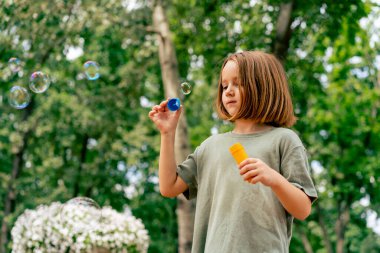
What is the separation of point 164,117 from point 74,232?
214 inches

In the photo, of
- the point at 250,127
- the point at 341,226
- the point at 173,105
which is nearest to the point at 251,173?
the point at 250,127

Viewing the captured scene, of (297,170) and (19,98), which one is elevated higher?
(297,170)

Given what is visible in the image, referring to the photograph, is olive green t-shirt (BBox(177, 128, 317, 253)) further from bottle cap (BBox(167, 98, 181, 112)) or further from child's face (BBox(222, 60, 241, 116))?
bottle cap (BBox(167, 98, 181, 112))

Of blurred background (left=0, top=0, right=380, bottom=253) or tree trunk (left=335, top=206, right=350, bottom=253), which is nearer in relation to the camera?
blurred background (left=0, top=0, right=380, bottom=253)

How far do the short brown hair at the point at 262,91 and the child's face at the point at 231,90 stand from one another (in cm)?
1

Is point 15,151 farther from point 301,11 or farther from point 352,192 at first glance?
point 301,11

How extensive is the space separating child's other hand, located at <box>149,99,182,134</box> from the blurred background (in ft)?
4.78

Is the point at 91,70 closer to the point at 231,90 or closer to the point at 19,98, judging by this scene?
the point at 19,98

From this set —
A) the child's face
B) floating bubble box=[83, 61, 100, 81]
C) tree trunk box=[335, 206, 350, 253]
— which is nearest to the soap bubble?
floating bubble box=[83, 61, 100, 81]

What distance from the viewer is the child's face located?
1.98m

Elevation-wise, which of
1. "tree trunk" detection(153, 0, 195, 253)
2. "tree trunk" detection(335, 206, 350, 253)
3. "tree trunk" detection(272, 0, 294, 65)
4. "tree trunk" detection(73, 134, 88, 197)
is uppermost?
"tree trunk" detection(272, 0, 294, 65)

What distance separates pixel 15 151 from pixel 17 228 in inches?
274

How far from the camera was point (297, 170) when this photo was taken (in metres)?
1.84

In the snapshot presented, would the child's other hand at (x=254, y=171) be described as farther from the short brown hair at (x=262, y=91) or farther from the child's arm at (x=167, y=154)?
the child's arm at (x=167, y=154)
